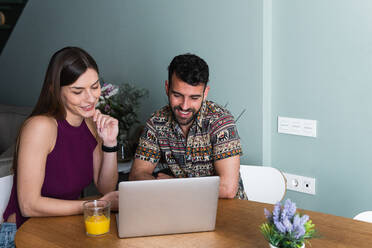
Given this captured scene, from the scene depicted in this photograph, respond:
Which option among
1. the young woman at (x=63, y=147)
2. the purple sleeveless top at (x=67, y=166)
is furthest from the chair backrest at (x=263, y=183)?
the purple sleeveless top at (x=67, y=166)

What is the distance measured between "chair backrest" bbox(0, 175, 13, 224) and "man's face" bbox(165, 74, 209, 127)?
30.5 inches

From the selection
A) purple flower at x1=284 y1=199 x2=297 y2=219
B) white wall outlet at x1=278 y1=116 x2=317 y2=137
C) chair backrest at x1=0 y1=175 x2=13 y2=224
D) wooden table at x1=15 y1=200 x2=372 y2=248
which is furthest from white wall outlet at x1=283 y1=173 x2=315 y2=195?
chair backrest at x1=0 y1=175 x2=13 y2=224

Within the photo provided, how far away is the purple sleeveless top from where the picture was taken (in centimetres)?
168

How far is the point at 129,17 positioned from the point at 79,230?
1.99m

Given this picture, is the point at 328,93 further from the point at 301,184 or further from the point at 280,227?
the point at 280,227

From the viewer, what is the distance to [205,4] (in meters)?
2.49

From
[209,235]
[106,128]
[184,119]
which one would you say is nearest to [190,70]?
[184,119]

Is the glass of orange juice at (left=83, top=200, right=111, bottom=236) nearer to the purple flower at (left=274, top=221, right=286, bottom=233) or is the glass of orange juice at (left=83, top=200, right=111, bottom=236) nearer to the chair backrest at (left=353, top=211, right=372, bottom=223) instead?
the purple flower at (left=274, top=221, right=286, bottom=233)

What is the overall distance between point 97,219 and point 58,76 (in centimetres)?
63

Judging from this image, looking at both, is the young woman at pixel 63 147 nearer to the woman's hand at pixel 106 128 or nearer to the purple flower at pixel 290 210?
the woman's hand at pixel 106 128

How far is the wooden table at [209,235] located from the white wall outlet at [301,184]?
806 millimetres

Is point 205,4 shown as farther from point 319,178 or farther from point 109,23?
point 319,178

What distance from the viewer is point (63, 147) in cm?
171

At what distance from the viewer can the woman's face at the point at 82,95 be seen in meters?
1.65
